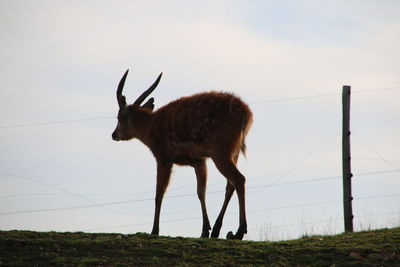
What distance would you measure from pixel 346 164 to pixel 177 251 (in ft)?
15.9

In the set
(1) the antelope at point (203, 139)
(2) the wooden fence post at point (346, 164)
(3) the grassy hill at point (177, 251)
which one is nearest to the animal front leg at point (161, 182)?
(1) the antelope at point (203, 139)

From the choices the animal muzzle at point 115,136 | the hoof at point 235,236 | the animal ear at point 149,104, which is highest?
the animal ear at point 149,104

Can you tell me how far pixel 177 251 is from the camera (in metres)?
9.98

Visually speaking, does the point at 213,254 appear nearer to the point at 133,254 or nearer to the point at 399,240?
the point at 133,254

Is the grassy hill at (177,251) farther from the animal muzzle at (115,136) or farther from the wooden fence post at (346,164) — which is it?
the animal muzzle at (115,136)

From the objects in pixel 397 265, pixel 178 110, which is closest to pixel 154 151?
pixel 178 110

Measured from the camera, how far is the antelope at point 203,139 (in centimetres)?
1204

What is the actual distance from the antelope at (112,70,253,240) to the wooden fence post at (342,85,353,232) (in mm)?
2142

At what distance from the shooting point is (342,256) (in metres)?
9.88

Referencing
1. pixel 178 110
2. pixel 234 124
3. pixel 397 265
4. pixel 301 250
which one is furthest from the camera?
pixel 178 110

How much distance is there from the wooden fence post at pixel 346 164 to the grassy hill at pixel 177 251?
228 centimetres

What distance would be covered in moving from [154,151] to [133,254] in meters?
3.79

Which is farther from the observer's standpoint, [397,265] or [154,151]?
[154,151]

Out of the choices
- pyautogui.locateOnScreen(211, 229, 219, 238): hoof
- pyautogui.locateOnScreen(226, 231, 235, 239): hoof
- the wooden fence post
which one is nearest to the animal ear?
pyautogui.locateOnScreen(211, 229, 219, 238): hoof
